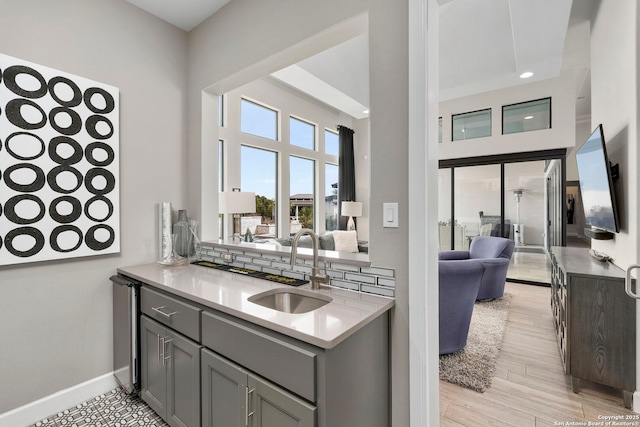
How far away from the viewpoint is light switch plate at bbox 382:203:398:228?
1.48 metres

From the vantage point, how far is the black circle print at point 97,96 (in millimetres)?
2045

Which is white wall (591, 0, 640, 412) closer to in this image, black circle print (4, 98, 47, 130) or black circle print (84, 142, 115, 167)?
black circle print (84, 142, 115, 167)

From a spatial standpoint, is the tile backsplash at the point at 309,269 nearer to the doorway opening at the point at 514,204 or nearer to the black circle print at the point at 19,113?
the black circle print at the point at 19,113

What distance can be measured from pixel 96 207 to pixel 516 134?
583 cm

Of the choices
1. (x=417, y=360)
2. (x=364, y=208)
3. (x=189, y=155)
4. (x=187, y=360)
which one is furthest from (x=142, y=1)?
(x=364, y=208)

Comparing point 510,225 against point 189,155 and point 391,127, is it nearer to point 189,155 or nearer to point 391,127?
point 391,127

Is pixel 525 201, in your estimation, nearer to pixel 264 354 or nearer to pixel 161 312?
pixel 264 354

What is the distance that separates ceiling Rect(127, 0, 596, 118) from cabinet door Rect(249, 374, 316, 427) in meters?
2.07

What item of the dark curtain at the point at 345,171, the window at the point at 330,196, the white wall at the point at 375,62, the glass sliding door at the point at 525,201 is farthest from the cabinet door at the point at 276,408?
the glass sliding door at the point at 525,201

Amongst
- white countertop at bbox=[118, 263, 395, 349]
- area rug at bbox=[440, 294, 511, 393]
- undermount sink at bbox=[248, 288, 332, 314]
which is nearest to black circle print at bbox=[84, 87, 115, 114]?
white countertop at bbox=[118, 263, 395, 349]

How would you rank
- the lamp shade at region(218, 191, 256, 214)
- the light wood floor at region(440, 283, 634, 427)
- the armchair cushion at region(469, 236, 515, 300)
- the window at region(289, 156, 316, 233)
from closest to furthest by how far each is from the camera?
the light wood floor at region(440, 283, 634, 427) < the lamp shade at region(218, 191, 256, 214) < the armchair cushion at region(469, 236, 515, 300) < the window at region(289, 156, 316, 233)

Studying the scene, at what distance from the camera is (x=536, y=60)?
3650 millimetres

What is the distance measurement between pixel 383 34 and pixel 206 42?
1708mm

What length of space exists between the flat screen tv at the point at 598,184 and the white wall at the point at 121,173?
3.38 meters
